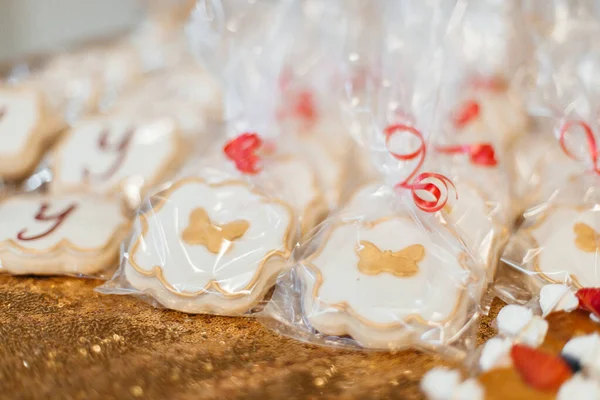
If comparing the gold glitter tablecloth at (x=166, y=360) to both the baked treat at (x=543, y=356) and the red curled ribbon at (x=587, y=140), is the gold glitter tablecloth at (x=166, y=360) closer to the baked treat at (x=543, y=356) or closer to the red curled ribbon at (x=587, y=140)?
the baked treat at (x=543, y=356)

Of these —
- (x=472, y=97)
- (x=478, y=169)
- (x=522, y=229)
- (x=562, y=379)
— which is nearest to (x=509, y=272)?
(x=522, y=229)

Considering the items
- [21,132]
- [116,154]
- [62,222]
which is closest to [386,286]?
[62,222]

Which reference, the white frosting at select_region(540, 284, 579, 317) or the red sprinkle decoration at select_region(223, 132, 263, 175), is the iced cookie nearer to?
the red sprinkle decoration at select_region(223, 132, 263, 175)

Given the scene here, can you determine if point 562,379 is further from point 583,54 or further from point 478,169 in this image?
point 583,54

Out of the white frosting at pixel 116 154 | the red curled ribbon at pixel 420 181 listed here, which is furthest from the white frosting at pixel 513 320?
the white frosting at pixel 116 154

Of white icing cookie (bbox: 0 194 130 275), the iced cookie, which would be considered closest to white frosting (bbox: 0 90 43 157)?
the iced cookie

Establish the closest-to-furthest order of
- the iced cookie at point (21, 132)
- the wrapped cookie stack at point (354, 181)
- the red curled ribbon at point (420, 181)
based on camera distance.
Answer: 1. the wrapped cookie stack at point (354, 181)
2. the red curled ribbon at point (420, 181)
3. the iced cookie at point (21, 132)

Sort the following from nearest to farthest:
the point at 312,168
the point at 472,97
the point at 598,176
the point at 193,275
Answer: the point at 193,275
the point at 598,176
the point at 312,168
the point at 472,97

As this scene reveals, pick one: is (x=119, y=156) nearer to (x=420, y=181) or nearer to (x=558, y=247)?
(x=420, y=181)
